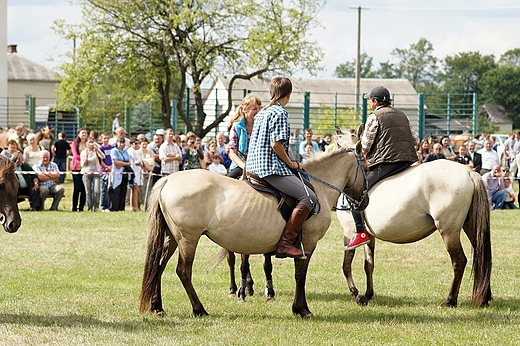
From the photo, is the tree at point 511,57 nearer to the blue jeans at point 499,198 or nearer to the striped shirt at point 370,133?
the blue jeans at point 499,198

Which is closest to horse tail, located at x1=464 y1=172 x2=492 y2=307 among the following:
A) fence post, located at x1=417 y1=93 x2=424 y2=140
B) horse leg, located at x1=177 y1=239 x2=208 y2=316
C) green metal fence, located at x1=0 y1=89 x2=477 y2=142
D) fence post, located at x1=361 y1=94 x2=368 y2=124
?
horse leg, located at x1=177 y1=239 x2=208 y2=316

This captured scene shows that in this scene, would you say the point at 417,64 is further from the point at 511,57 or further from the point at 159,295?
the point at 159,295

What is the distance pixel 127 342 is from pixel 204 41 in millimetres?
24944

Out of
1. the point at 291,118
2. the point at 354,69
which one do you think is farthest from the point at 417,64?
the point at 291,118

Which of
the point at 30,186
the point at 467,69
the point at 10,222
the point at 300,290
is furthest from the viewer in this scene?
the point at 467,69

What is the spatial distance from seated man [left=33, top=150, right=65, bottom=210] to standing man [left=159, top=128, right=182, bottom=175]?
2.63m

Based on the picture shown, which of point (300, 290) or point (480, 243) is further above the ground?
point (480, 243)

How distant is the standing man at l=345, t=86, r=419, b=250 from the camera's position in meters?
8.98

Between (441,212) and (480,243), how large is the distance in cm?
54

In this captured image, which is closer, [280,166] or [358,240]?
[280,166]

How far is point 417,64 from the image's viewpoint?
423 feet

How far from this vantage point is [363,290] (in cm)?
967

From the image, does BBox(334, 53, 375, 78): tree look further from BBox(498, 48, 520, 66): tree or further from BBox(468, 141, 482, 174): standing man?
BBox(468, 141, 482, 174): standing man

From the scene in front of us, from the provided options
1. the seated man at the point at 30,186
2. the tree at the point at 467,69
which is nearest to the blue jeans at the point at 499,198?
the seated man at the point at 30,186
